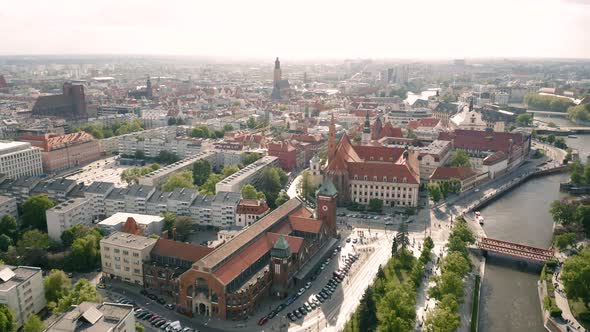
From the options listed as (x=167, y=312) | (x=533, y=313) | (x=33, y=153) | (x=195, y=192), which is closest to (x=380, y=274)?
(x=533, y=313)

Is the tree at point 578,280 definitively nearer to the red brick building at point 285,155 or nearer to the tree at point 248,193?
the tree at point 248,193

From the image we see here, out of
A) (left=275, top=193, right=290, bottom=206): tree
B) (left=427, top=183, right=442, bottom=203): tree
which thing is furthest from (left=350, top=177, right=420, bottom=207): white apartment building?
(left=275, top=193, right=290, bottom=206): tree

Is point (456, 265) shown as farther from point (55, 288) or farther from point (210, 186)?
point (210, 186)

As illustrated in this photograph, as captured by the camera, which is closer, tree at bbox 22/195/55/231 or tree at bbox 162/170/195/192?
tree at bbox 22/195/55/231

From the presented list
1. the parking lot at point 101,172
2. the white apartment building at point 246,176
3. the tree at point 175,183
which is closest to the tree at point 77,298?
the tree at point 175,183

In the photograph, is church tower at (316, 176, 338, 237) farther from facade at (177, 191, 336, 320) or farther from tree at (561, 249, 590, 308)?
tree at (561, 249, 590, 308)

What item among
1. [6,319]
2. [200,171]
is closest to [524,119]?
[200,171]
